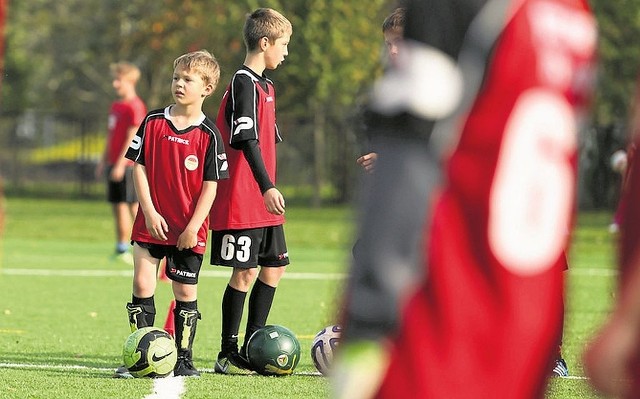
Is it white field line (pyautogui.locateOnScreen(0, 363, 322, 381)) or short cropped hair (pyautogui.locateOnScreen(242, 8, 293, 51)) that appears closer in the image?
short cropped hair (pyautogui.locateOnScreen(242, 8, 293, 51))

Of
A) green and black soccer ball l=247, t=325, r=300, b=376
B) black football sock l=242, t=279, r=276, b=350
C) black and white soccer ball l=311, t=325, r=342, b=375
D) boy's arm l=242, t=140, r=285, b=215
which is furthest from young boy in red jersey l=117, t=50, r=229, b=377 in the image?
black and white soccer ball l=311, t=325, r=342, b=375

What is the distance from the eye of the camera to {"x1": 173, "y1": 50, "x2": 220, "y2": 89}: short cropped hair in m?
7.67

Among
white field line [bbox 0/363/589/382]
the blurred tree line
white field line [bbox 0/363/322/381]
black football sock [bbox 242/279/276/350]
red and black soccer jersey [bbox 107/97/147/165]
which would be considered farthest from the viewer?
the blurred tree line

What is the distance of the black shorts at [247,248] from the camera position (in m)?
7.66

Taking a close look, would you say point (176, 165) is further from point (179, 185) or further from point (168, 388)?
point (168, 388)

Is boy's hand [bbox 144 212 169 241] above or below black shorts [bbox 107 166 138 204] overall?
above

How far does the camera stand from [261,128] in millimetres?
7750

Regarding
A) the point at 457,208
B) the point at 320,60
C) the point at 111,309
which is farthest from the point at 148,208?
the point at 320,60

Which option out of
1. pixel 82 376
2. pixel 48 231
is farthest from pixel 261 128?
pixel 48 231

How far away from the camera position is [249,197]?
7.77 meters

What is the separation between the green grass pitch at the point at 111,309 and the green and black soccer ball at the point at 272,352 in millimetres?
79

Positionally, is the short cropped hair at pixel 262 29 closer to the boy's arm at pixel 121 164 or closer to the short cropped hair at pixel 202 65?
the short cropped hair at pixel 202 65

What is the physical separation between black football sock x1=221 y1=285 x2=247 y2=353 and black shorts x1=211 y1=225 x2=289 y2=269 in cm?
23

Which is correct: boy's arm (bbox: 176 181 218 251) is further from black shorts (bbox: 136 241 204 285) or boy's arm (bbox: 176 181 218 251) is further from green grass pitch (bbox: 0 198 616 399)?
green grass pitch (bbox: 0 198 616 399)
